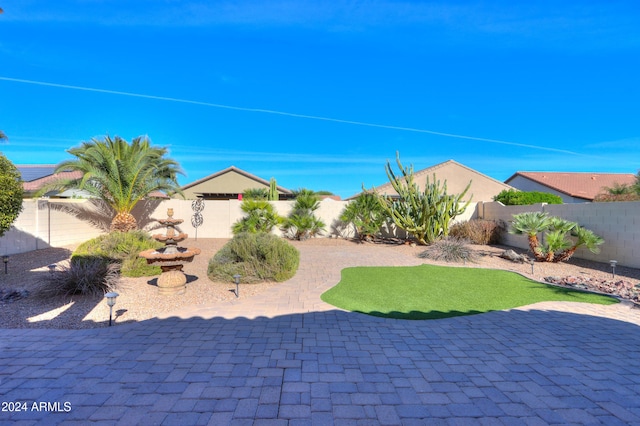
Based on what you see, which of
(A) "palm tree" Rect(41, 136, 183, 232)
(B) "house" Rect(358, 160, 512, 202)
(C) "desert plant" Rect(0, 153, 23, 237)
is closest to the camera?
(C) "desert plant" Rect(0, 153, 23, 237)

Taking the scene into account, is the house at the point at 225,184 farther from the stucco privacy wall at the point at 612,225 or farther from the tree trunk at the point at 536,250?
the stucco privacy wall at the point at 612,225

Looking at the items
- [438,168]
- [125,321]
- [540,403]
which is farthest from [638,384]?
[438,168]

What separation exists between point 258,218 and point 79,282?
31.5ft

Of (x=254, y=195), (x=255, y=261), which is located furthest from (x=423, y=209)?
(x=254, y=195)

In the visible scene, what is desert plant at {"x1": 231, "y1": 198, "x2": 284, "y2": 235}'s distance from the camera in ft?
49.7

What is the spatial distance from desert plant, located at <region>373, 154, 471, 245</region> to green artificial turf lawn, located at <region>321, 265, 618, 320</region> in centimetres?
546

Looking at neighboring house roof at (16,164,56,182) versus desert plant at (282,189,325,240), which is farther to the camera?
neighboring house roof at (16,164,56,182)

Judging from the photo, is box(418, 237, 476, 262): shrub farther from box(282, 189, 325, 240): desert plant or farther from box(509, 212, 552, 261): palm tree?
box(282, 189, 325, 240): desert plant

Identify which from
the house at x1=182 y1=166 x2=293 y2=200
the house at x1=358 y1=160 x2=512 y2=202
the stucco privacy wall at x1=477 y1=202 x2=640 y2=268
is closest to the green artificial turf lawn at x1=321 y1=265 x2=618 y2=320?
the stucco privacy wall at x1=477 y1=202 x2=640 y2=268

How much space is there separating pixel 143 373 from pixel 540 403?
3.91 metres

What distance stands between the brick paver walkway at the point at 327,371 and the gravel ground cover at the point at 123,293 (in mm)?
556

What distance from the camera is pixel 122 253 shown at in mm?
8203

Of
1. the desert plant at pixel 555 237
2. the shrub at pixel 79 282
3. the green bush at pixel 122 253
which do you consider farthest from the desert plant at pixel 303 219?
the shrub at pixel 79 282

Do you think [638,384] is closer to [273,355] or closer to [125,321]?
[273,355]
